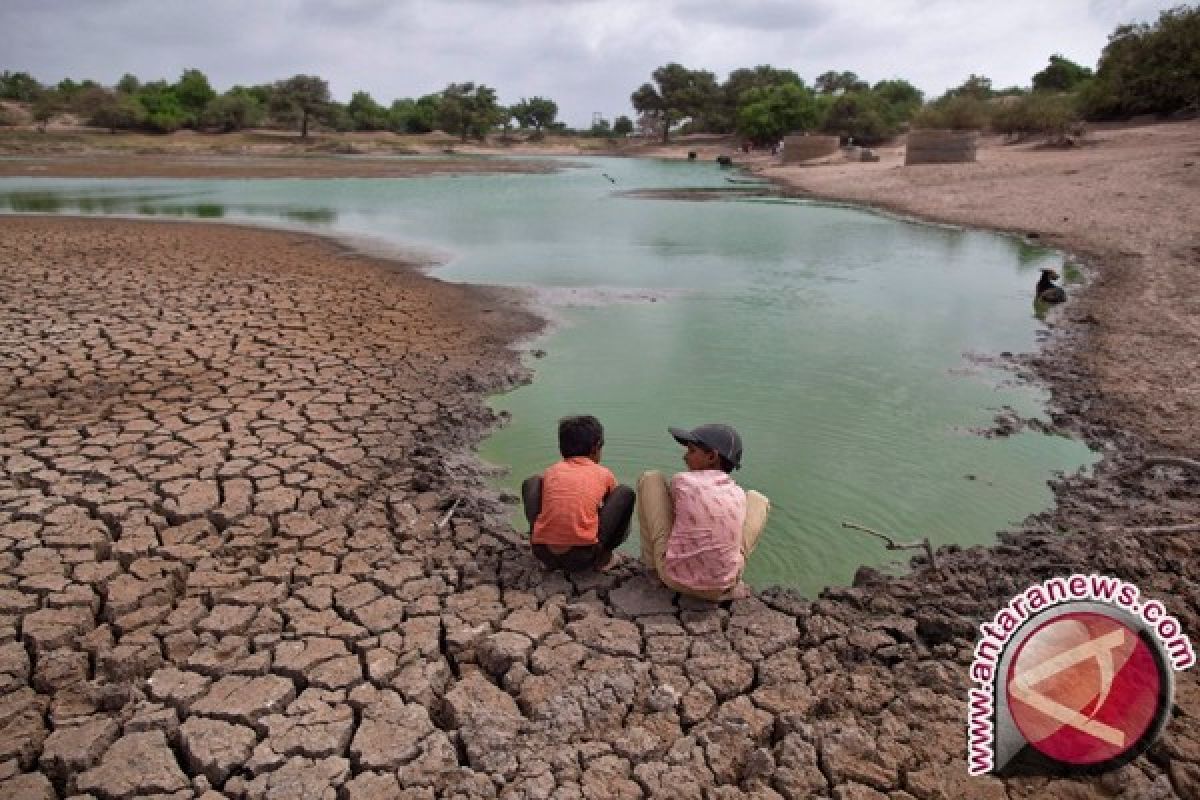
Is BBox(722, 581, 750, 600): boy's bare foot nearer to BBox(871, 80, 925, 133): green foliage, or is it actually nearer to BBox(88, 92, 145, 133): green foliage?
BBox(871, 80, 925, 133): green foliage

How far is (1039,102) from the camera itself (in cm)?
3183

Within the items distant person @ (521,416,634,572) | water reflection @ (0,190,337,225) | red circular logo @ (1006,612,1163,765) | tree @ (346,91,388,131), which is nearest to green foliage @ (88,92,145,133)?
tree @ (346,91,388,131)

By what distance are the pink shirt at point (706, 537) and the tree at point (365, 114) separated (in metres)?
74.4

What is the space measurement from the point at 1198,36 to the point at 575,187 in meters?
23.8

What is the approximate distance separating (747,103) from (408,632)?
65.3 metres

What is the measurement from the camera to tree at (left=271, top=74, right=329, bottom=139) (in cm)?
6197

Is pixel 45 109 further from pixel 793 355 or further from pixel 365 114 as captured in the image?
pixel 793 355

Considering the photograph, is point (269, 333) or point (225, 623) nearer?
point (225, 623)

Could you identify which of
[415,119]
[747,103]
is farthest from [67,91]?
[747,103]

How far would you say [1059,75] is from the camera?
5369 cm

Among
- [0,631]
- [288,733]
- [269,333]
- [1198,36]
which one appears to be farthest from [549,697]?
[1198,36]

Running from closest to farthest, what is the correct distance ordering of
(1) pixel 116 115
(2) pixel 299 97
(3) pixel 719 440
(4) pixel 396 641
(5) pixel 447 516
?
(4) pixel 396 641 < (3) pixel 719 440 < (5) pixel 447 516 < (1) pixel 116 115 < (2) pixel 299 97

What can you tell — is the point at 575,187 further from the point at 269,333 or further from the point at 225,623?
the point at 225,623

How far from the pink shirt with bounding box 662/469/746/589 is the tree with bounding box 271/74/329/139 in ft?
221
